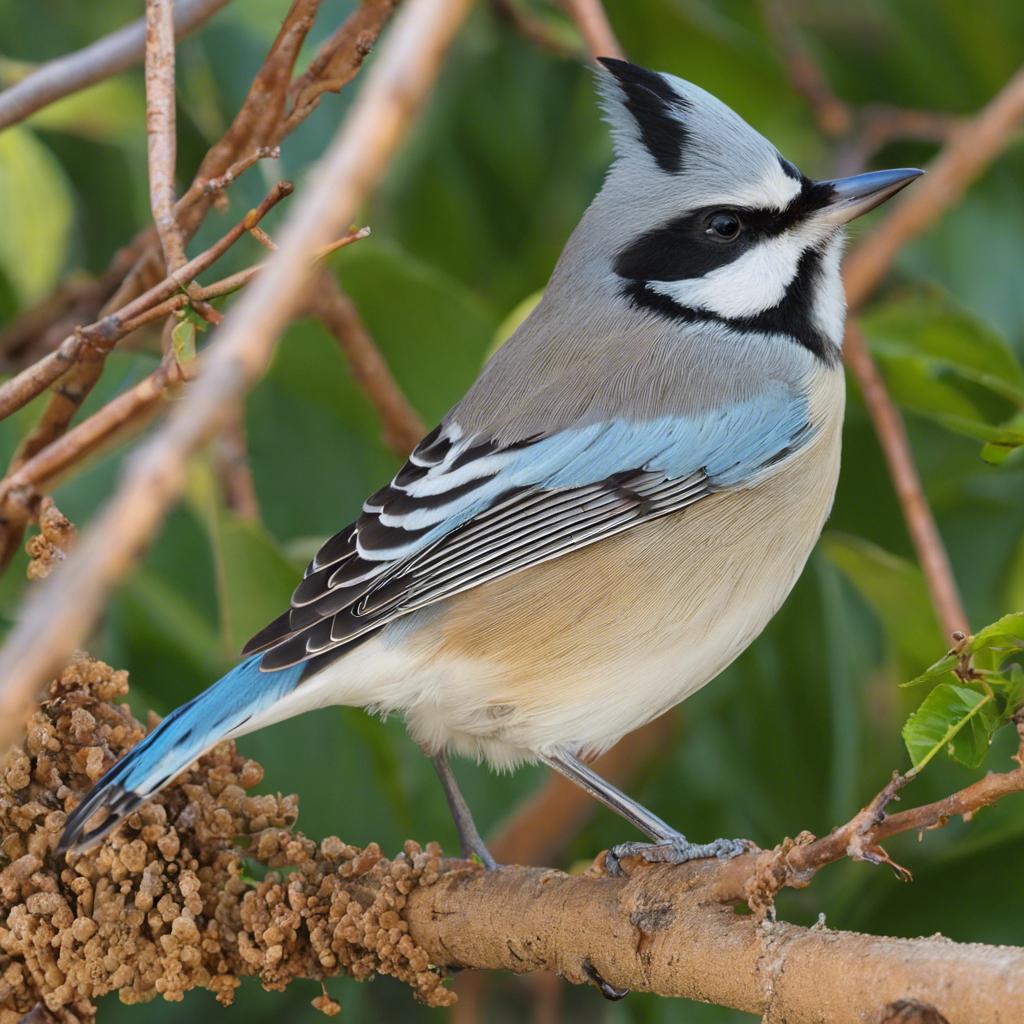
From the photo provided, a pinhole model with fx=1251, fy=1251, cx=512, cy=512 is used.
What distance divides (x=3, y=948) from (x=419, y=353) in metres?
1.81

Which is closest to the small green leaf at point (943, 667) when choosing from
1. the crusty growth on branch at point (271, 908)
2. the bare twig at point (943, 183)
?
the crusty growth on branch at point (271, 908)

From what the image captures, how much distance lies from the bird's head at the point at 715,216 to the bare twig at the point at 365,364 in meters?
0.55

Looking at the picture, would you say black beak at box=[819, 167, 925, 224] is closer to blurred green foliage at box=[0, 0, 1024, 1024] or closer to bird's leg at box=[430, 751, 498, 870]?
blurred green foliage at box=[0, 0, 1024, 1024]

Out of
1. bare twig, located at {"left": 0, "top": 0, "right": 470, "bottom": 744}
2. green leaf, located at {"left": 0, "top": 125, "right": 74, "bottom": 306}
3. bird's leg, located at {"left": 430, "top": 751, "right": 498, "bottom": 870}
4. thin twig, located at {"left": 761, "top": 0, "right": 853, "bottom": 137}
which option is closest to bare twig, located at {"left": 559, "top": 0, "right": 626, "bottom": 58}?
thin twig, located at {"left": 761, "top": 0, "right": 853, "bottom": 137}

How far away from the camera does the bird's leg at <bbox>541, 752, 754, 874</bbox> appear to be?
1952 millimetres

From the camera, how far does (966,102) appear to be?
371 cm

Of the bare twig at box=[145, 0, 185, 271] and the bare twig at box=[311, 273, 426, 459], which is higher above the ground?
the bare twig at box=[145, 0, 185, 271]

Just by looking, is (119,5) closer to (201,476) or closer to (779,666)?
(201,476)

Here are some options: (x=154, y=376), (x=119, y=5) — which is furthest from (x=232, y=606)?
(x=119, y=5)

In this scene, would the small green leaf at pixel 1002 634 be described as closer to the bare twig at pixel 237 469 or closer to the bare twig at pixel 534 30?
the bare twig at pixel 237 469

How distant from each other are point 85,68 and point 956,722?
1.89 metres

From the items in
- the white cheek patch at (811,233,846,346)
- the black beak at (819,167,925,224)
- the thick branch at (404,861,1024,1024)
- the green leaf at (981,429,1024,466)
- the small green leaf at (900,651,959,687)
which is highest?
the black beak at (819,167,925,224)

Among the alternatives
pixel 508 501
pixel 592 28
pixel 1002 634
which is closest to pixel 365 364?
pixel 508 501

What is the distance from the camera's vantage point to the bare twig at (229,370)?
75cm
